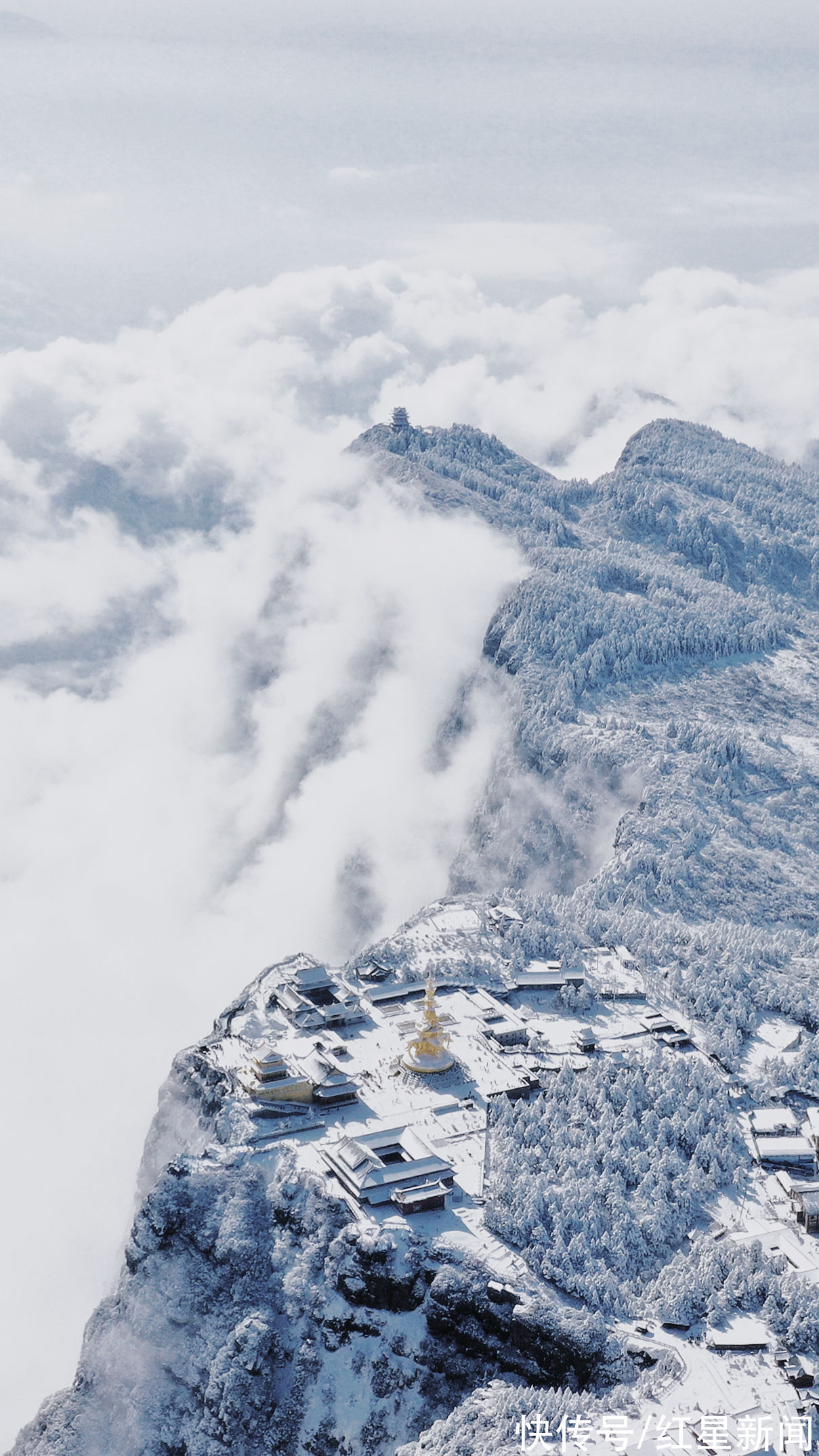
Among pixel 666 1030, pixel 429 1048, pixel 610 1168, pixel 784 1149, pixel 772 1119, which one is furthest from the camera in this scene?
pixel 666 1030

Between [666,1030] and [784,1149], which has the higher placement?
[666,1030]

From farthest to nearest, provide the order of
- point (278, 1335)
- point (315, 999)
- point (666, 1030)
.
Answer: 1. point (315, 999)
2. point (666, 1030)
3. point (278, 1335)

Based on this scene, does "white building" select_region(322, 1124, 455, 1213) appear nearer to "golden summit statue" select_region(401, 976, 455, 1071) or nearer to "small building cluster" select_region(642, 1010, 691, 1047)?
"golden summit statue" select_region(401, 976, 455, 1071)

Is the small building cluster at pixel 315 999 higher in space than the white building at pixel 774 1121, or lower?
higher

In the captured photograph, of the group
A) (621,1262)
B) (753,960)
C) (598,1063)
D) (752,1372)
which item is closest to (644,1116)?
(598,1063)

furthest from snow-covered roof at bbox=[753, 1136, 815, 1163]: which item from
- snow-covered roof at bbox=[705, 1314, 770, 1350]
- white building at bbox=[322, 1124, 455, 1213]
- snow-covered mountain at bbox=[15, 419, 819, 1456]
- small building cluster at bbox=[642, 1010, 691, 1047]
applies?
white building at bbox=[322, 1124, 455, 1213]

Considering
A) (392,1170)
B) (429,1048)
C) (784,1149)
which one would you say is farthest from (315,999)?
(784,1149)

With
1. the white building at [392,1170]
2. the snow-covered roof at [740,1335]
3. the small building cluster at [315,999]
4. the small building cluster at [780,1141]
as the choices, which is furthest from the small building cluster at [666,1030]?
the snow-covered roof at [740,1335]

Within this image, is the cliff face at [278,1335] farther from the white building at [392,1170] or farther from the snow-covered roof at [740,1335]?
the snow-covered roof at [740,1335]

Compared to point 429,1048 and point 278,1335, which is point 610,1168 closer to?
point 429,1048
